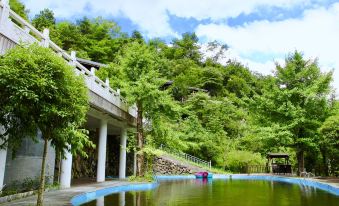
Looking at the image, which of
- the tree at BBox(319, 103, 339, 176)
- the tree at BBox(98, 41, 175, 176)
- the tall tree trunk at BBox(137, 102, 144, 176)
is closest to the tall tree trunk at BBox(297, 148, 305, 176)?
the tree at BBox(319, 103, 339, 176)

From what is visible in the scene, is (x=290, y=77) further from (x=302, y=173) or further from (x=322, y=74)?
(x=302, y=173)

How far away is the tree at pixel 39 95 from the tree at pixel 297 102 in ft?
65.8

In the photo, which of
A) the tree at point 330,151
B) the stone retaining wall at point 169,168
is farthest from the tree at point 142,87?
the tree at point 330,151

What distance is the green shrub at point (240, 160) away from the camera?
3145 centimetres

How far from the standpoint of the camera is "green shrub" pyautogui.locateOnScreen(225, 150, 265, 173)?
103ft

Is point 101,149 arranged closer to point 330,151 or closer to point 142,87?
point 142,87

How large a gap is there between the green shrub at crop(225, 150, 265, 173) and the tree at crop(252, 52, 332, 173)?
17.8ft

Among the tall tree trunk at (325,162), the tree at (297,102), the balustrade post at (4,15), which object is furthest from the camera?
the tall tree trunk at (325,162)

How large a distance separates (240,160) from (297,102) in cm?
862

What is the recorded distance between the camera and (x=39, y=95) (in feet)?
21.4

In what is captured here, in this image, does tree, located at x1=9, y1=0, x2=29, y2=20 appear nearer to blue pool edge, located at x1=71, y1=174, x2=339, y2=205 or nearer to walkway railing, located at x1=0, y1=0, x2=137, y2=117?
walkway railing, located at x1=0, y1=0, x2=137, y2=117

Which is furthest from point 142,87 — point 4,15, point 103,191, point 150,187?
point 4,15

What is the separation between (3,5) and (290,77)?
2257 centimetres

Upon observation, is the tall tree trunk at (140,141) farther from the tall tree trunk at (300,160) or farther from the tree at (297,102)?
the tall tree trunk at (300,160)
